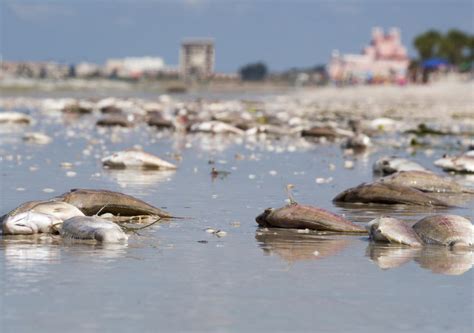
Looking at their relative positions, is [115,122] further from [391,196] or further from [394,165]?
[391,196]

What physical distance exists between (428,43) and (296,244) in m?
139

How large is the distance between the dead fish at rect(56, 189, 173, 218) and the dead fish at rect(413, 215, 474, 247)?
2.99 metres

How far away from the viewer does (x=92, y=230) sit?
9.69 m

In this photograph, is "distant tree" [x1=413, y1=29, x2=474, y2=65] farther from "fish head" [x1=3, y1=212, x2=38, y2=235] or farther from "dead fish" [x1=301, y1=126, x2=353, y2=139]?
"fish head" [x1=3, y1=212, x2=38, y2=235]

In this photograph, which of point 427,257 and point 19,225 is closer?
point 427,257

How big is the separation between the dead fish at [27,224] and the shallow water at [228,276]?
0.52ft

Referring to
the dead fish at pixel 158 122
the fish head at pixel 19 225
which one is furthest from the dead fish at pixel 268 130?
the fish head at pixel 19 225

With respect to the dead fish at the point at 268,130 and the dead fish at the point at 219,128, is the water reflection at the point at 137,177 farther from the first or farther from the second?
the dead fish at the point at 268,130

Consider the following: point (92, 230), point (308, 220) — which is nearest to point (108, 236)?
point (92, 230)

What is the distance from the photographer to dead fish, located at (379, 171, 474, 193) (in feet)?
46.9

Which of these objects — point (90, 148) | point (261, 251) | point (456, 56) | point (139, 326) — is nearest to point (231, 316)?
point (139, 326)

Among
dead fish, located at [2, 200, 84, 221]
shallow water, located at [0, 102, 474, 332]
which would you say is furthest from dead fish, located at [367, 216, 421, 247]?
dead fish, located at [2, 200, 84, 221]

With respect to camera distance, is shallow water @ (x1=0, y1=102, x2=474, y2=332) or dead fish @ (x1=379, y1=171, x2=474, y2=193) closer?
shallow water @ (x1=0, y1=102, x2=474, y2=332)

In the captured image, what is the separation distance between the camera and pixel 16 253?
29.5ft
